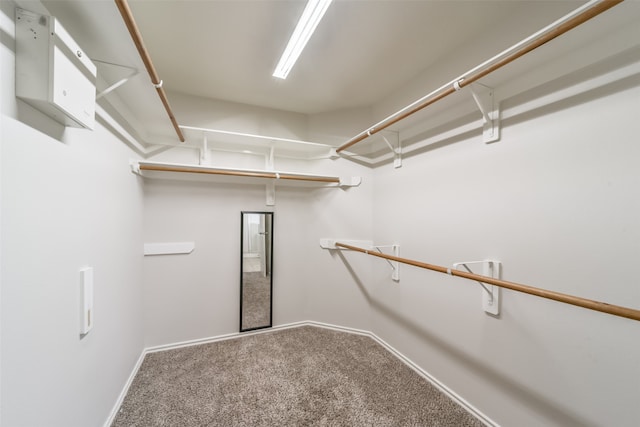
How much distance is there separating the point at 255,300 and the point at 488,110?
266 centimetres

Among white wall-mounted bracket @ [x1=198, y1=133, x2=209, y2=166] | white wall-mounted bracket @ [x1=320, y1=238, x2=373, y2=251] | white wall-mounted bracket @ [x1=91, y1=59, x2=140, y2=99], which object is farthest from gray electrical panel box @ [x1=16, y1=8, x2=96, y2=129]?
white wall-mounted bracket @ [x1=320, y1=238, x2=373, y2=251]

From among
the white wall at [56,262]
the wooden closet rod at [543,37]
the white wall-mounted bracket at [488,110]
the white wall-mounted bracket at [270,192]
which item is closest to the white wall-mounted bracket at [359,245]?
the white wall-mounted bracket at [270,192]

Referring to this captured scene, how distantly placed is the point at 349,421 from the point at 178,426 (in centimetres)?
107

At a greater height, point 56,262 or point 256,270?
point 56,262

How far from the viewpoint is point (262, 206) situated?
2.61 m

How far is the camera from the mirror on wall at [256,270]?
253cm

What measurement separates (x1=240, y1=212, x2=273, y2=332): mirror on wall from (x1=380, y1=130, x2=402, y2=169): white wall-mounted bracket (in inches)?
56.7

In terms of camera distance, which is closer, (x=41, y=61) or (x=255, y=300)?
(x=41, y=61)

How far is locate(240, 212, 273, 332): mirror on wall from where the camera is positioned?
253 cm

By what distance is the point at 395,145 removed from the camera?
222cm

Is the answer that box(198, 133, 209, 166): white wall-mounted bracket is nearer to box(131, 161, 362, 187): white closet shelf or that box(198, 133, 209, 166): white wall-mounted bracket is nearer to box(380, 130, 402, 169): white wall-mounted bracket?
box(131, 161, 362, 187): white closet shelf

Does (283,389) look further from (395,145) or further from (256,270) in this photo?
(395,145)

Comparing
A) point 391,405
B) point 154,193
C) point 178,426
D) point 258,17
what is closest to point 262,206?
point 154,193

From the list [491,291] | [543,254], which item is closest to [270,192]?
[491,291]
